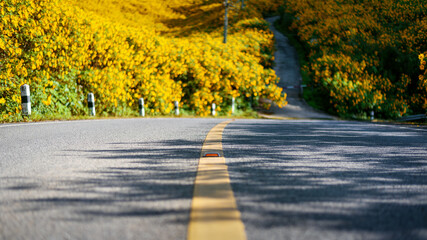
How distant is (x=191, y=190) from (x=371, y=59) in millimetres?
22189

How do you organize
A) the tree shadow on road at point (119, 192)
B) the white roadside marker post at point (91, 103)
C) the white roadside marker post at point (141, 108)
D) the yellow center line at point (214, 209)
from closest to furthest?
the yellow center line at point (214, 209) → the tree shadow on road at point (119, 192) → the white roadside marker post at point (91, 103) → the white roadside marker post at point (141, 108)

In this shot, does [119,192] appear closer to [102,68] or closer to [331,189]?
[331,189]

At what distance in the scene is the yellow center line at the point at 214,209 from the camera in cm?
189

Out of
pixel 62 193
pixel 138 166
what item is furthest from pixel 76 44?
pixel 62 193

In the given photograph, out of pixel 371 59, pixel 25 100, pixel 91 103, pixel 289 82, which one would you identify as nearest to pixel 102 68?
pixel 91 103

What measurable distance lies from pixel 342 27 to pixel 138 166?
27622 millimetres

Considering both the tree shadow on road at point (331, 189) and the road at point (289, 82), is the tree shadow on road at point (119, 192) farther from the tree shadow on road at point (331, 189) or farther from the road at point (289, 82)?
the road at point (289, 82)

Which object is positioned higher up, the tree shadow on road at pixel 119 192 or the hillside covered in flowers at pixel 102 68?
the hillside covered in flowers at pixel 102 68

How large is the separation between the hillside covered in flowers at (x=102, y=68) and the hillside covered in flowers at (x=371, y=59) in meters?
3.61

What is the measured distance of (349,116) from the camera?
20.5 metres

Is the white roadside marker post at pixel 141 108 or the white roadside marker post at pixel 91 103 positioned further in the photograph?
the white roadside marker post at pixel 141 108

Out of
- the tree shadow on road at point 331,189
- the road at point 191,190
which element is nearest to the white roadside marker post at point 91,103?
the road at point 191,190

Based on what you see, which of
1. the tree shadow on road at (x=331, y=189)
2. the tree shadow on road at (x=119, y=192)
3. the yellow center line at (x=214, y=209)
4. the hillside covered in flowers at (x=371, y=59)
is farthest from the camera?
the hillside covered in flowers at (x=371, y=59)

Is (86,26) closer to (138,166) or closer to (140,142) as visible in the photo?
(140,142)
